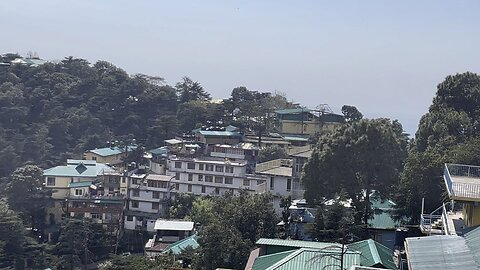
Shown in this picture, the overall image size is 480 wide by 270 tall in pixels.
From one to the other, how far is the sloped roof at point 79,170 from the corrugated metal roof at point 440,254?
101 ft

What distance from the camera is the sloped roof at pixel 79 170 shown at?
43938 mm

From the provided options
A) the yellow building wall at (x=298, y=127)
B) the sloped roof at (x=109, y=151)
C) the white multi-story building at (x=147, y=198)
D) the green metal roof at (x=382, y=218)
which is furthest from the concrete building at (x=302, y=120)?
the green metal roof at (x=382, y=218)

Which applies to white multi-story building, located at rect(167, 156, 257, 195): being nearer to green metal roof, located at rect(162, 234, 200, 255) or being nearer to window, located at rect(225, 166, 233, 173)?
window, located at rect(225, 166, 233, 173)

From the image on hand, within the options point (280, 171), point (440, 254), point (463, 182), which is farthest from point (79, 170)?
point (440, 254)

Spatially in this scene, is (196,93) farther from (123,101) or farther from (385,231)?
(385,231)

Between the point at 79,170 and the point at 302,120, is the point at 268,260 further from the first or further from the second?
the point at 302,120

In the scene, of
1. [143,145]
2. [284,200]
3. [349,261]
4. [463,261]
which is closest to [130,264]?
[284,200]

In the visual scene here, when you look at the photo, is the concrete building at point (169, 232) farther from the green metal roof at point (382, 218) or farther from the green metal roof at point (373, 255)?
the green metal roof at point (373, 255)

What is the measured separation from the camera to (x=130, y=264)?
26.3m

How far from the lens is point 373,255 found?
1844 centimetres

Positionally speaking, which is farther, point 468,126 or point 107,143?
point 107,143

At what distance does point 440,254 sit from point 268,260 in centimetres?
585

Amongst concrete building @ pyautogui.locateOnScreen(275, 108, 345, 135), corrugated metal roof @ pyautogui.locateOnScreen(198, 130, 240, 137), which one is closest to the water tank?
corrugated metal roof @ pyautogui.locateOnScreen(198, 130, 240, 137)

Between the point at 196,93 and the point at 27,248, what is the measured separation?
29580 mm
